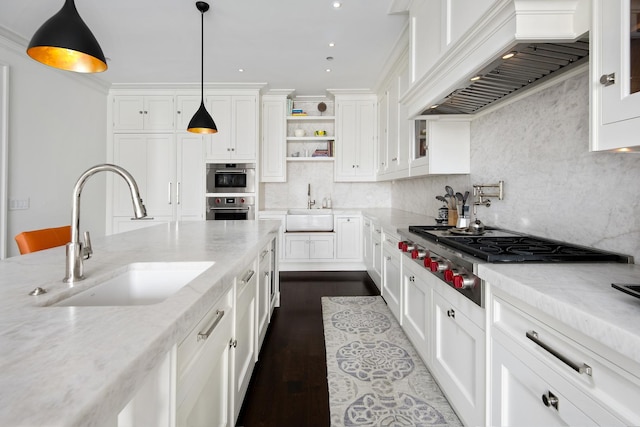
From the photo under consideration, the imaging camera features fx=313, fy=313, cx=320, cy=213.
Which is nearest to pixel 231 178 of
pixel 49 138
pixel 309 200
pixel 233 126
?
pixel 233 126

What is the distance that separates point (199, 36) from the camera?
3172mm

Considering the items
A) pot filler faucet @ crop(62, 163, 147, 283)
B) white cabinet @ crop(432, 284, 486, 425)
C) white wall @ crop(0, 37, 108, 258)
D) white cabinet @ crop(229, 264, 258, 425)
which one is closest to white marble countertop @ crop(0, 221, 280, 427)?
pot filler faucet @ crop(62, 163, 147, 283)

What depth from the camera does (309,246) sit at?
448 centimetres

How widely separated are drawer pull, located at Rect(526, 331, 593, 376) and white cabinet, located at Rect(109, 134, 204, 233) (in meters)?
4.32

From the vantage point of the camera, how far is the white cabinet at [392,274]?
98.2 inches

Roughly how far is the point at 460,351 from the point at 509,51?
1.29 metres

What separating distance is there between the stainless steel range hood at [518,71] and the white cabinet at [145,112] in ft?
12.9

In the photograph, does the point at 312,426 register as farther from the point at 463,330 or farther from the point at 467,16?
the point at 467,16

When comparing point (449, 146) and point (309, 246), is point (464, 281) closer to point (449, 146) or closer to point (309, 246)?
point (449, 146)

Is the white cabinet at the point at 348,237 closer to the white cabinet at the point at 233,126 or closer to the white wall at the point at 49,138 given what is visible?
the white cabinet at the point at 233,126

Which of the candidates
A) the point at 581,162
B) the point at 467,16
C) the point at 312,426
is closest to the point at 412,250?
the point at 581,162

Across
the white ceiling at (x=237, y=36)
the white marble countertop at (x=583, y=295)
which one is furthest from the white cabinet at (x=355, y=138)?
the white marble countertop at (x=583, y=295)

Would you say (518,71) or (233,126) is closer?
(518,71)

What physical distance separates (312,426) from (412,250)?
3.54 ft
